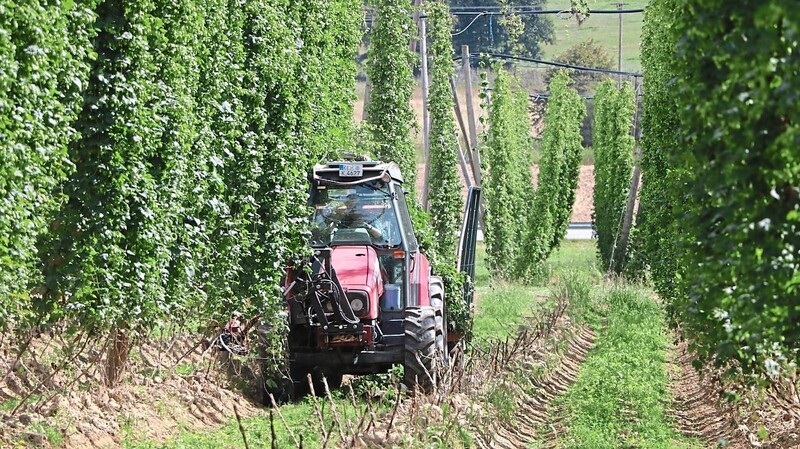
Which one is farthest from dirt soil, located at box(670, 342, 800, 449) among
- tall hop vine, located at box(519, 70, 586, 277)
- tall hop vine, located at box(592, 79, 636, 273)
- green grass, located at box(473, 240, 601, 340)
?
tall hop vine, located at box(592, 79, 636, 273)

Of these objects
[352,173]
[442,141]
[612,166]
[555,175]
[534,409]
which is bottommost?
[534,409]

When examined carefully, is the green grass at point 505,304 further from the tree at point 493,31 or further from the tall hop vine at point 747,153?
the tree at point 493,31

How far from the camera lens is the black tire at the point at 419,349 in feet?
42.0

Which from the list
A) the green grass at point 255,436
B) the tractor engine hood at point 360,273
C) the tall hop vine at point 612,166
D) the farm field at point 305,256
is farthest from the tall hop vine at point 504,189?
the green grass at point 255,436

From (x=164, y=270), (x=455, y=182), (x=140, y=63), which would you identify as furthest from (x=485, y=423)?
(x=455, y=182)

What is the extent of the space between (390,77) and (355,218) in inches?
290

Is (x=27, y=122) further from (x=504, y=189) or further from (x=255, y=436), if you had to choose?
(x=504, y=189)

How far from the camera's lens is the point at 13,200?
25.5 feet

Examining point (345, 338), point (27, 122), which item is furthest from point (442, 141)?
point (27, 122)

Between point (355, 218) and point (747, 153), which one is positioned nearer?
point (747, 153)

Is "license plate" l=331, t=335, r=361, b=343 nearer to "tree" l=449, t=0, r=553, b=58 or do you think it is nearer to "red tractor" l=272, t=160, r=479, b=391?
"red tractor" l=272, t=160, r=479, b=391

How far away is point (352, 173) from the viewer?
1359 centimetres

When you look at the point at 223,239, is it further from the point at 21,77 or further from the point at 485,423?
the point at 21,77

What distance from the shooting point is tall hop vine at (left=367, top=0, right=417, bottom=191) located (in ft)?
67.3
